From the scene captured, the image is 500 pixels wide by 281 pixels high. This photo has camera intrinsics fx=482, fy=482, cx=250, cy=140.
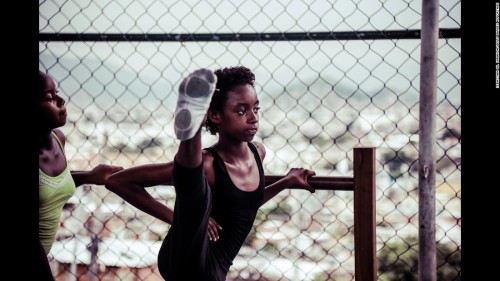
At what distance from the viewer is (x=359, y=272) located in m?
1.40

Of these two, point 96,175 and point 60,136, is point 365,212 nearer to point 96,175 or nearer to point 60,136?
point 96,175

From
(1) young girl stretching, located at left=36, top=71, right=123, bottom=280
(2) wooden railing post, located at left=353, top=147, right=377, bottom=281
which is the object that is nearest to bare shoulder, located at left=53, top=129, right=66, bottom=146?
(1) young girl stretching, located at left=36, top=71, right=123, bottom=280

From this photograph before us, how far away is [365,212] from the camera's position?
1.39m

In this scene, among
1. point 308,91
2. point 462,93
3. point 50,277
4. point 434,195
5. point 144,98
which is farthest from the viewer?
point 144,98

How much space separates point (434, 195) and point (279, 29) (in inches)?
27.1

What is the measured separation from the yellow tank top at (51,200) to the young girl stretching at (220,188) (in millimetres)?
174

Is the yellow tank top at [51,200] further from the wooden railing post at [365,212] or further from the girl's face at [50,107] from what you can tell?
the wooden railing post at [365,212]

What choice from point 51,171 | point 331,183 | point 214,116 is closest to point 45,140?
point 51,171

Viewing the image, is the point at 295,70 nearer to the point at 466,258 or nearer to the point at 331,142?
the point at 331,142

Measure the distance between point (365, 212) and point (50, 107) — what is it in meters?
1.04

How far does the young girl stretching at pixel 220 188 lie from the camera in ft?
4.68

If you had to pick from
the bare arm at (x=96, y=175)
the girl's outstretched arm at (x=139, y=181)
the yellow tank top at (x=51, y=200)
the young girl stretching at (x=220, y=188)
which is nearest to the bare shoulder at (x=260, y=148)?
the young girl stretching at (x=220, y=188)

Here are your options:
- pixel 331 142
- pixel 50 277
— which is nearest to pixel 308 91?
pixel 331 142

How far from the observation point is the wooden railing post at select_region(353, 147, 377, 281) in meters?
1.38
